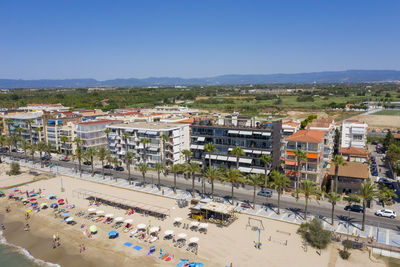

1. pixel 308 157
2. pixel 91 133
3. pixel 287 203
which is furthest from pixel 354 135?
pixel 91 133

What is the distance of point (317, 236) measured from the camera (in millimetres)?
50594

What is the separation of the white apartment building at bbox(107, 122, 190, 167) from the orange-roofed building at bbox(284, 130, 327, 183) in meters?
34.9

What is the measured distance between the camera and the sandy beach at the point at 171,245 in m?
47.5

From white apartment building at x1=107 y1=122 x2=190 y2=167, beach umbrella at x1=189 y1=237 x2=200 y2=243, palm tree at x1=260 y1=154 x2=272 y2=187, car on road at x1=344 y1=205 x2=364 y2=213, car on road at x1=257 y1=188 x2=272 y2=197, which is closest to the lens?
beach umbrella at x1=189 y1=237 x2=200 y2=243

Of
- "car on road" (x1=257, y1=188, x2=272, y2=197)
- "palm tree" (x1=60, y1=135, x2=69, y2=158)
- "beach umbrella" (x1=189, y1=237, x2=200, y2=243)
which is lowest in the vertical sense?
"car on road" (x1=257, y1=188, x2=272, y2=197)

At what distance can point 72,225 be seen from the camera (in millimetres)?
62125

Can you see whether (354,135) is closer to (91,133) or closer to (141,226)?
(141,226)

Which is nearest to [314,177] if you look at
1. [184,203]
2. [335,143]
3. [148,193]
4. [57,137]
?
[184,203]

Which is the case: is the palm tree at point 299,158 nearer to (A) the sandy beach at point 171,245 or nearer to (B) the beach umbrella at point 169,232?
(A) the sandy beach at point 171,245

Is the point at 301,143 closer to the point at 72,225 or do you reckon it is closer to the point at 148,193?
the point at 148,193

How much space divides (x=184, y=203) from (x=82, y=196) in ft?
91.9

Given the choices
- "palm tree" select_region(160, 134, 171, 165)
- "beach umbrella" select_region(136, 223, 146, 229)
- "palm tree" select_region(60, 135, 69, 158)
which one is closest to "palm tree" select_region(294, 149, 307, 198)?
"beach umbrella" select_region(136, 223, 146, 229)

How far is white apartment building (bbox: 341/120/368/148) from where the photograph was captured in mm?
99300

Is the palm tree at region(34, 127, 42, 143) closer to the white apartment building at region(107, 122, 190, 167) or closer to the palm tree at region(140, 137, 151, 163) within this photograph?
the white apartment building at region(107, 122, 190, 167)
